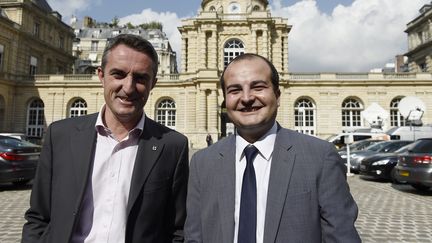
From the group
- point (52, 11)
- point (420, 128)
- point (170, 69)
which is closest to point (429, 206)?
point (420, 128)

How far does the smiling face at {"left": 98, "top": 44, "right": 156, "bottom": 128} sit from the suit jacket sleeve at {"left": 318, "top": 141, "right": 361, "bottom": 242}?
1.23 meters

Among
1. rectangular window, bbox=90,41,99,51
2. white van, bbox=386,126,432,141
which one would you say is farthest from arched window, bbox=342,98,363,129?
rectangular window, bbox=90,41,99,51

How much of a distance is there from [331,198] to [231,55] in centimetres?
3323

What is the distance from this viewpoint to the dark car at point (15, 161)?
30.3ft

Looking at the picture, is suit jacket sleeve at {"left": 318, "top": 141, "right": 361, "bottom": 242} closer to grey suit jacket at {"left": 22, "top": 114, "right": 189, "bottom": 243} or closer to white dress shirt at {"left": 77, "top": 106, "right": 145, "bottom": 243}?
grey suit jacket at {"left": 22, "top": 114, "right": 189, "bottom": 243}

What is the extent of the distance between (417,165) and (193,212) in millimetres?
9271

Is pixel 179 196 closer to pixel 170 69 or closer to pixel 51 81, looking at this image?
pixel 51 81

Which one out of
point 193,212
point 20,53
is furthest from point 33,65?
point 193,212

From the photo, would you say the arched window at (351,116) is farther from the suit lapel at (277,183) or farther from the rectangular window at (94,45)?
the rectangular window at (94,45)

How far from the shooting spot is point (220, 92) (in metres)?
32.1

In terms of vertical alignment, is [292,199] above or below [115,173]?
below

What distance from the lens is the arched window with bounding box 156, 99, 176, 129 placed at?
111ft

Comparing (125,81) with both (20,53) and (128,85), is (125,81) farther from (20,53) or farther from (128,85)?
(20,53)

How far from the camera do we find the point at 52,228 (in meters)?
1.95
